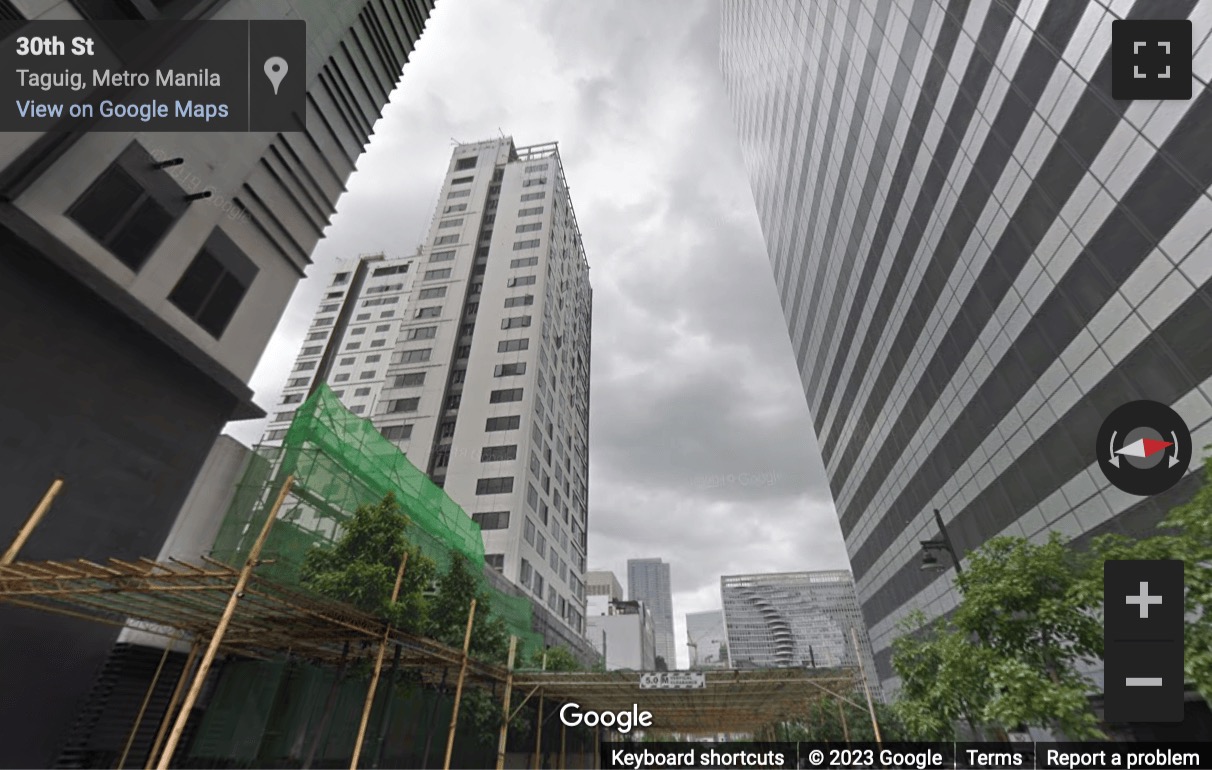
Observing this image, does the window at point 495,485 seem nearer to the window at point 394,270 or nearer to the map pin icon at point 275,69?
the map pin icon at point 275,69

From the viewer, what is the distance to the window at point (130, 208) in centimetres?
1145

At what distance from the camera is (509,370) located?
161ft

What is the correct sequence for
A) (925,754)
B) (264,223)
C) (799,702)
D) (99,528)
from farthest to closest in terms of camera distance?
1. (799,702)
2. (925,754)
3. (264,223)
4. (99,528)

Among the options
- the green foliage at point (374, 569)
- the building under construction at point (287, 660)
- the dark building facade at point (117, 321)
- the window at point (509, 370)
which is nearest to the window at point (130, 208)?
the dark building facade at point (117, 321)

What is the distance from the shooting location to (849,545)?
5197cm

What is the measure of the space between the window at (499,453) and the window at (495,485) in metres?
1.72

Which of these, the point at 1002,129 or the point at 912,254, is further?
the point at 912,254

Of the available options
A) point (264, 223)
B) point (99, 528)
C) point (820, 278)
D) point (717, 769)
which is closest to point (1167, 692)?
point (717, 769)

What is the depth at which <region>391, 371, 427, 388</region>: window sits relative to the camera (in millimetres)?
50956

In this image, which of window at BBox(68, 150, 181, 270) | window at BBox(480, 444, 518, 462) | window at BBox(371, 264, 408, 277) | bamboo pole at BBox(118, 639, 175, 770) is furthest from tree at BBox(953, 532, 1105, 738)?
window at BBox(371, 264, 408, 277)

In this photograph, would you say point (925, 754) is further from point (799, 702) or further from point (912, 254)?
point (912, 254)

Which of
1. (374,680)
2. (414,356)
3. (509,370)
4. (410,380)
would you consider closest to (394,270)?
(414,356)

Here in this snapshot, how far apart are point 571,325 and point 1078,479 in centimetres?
5125

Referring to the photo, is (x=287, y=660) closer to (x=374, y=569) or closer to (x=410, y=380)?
(x=374, y=569)
